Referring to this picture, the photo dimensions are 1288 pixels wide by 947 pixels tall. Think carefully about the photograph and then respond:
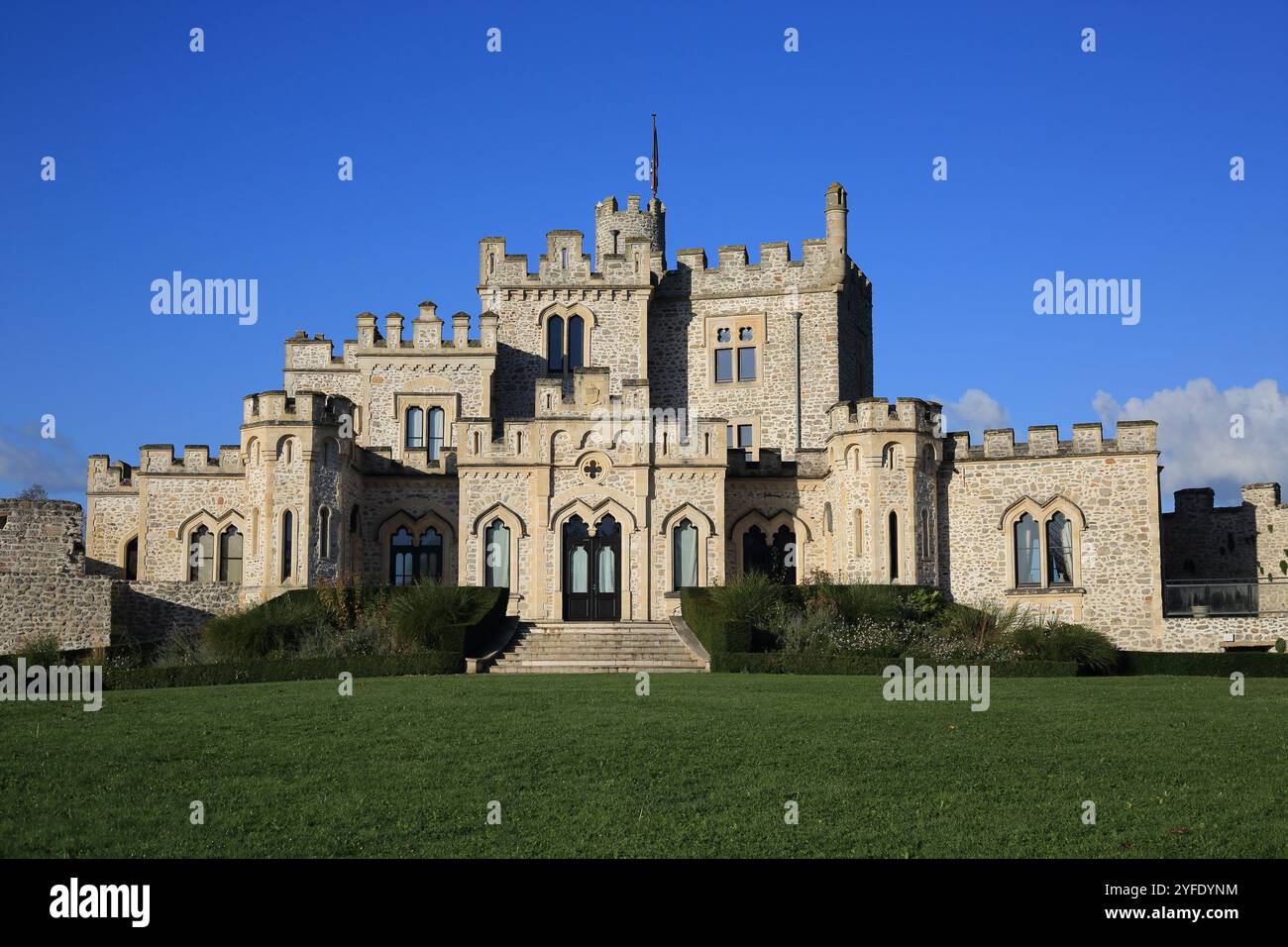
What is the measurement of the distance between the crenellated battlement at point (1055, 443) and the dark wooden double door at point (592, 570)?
9983 mm

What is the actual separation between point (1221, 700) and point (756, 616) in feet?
37.1

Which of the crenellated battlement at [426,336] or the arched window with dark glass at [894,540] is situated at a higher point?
the crenellated battlement at [426,336]

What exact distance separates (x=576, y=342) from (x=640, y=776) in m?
32.2

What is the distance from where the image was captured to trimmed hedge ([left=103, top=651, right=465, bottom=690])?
86.7 feet

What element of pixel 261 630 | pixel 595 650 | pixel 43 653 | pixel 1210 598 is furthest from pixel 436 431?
pixel 1210 598

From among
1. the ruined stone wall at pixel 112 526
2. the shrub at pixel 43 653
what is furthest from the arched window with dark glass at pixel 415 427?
the shrub at pixel 43 653

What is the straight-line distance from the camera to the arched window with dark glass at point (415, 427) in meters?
44.5

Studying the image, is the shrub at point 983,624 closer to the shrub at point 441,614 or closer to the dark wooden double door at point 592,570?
the dark wooden double door at point 592,570

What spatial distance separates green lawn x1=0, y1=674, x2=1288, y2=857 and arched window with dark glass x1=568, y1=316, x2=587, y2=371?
2474 centimetres

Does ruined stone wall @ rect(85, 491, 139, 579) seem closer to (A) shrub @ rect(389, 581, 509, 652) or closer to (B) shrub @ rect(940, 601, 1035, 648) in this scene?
(A) shrub @ rect(389, 581, 509, 652)

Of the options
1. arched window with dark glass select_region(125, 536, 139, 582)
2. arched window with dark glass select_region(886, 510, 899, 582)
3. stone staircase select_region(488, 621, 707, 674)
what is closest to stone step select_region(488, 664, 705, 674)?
stone staircase select_region(488, 621, 707, 674)
